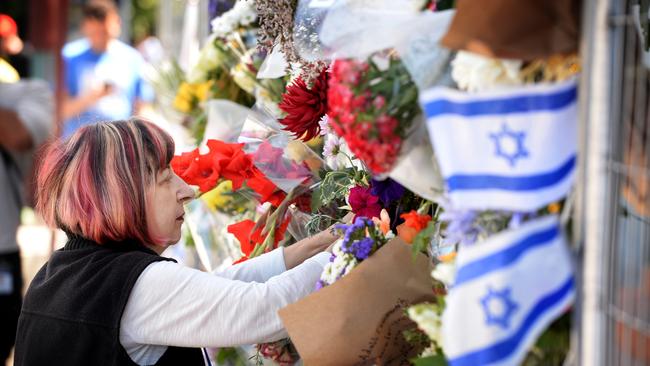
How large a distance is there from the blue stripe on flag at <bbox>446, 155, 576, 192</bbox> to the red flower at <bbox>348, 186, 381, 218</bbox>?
2.35ft

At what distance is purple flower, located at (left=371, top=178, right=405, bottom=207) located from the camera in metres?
2.15

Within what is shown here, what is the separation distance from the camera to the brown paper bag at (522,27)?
1424 millimetres

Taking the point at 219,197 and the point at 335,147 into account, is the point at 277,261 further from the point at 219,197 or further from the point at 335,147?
the point at 219,197

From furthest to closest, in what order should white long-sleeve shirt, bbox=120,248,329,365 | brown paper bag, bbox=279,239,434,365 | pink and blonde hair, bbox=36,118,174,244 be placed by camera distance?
1. pink and blonde hair, bbox=36,118,174,244
2. white long-sleeve shirt, bbox=120,248,329,365
3. brown paper bag, bbox=279,239,434,365

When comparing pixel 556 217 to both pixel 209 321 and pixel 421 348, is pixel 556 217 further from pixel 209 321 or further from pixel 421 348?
pixel 209 321

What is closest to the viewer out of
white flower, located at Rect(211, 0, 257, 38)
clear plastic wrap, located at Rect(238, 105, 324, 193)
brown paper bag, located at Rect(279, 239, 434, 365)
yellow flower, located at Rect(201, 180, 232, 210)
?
brown paper bag, located at Rect(279, 239, 434, 365)

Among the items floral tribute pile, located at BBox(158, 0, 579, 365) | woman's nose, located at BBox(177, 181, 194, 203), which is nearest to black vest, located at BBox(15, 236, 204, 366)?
woman's nose, located at BBox(177, 181, 194, 203)

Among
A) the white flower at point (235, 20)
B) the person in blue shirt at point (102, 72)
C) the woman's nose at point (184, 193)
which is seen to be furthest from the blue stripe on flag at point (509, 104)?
the person in blue shirt at point (102, 72)

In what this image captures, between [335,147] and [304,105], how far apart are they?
0.44 feet

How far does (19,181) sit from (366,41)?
309cm

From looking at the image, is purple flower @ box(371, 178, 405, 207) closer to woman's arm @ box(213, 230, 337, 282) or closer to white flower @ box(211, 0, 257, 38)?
woman's arm @ box(213, 230, 337, 282)

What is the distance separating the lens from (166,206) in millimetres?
2309

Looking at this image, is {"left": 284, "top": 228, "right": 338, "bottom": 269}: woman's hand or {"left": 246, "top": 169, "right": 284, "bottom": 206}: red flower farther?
{"left": 246, "top": 169, "right": 284, "bottom": 206}: red flower

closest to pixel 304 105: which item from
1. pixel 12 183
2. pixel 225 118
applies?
pixel 225 118
